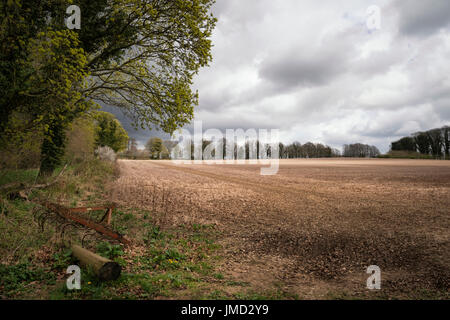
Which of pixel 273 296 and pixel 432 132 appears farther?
pixel 432 132

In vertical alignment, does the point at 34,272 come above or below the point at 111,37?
below

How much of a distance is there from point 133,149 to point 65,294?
87.5 meters

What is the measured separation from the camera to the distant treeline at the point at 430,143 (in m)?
89.1

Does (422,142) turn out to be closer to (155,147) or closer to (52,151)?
(155,147)

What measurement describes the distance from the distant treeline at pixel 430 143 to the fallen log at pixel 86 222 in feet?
367

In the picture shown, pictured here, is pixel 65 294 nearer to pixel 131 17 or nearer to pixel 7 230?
pixel 7 230

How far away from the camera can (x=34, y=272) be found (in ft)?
17.2

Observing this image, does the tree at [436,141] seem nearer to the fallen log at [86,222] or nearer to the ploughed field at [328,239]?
the ploughed field at [328,239]

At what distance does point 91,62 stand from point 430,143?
123299 millimetres

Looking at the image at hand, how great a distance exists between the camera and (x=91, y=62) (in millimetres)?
11203

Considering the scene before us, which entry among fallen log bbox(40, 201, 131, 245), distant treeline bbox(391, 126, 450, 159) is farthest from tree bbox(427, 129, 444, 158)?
fallen log bbox(40, 201, 131, 245)

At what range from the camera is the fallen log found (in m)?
6.77

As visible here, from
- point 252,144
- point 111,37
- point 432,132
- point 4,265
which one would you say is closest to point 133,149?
→ point 252,144

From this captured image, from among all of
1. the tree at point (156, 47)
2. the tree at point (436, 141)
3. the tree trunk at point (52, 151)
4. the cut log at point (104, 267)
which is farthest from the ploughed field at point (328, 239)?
the tree at point (436, 141)
